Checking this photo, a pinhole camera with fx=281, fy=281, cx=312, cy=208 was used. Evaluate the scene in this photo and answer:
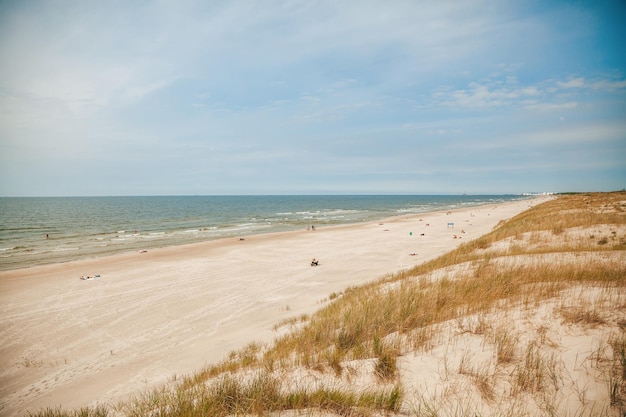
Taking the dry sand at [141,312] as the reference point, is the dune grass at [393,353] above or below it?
above

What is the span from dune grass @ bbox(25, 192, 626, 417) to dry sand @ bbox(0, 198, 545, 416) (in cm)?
198

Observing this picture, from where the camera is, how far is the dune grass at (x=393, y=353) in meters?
3.56

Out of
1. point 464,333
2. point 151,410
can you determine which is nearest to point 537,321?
point 464,333

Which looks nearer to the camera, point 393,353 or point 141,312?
point 393,353

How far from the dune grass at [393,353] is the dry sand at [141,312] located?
1.98 meters

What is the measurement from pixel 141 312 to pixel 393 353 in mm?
11869

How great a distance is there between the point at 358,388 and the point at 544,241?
49.9ft

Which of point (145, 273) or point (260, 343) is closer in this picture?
point (260, 343)

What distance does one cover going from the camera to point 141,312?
485 inches

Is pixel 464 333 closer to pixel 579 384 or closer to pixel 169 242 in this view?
pixel 579 384

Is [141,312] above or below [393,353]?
below

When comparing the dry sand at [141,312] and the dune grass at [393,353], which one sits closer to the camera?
the dune grass at [393,353]

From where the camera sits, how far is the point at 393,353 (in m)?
4.75

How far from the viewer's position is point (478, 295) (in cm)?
690
